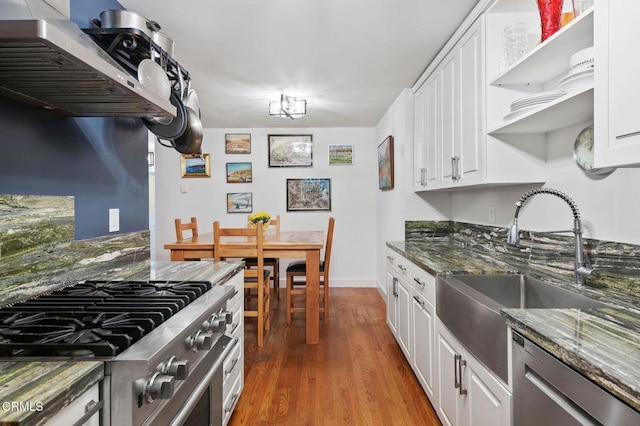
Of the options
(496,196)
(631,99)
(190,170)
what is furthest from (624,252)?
(190,170)

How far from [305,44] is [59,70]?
66.7 inches

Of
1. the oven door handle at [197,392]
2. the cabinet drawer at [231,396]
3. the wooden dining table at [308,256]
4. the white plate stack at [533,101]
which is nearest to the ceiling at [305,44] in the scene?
the white plate stack at [533,101]

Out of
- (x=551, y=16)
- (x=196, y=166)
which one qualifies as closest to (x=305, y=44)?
(x=551, y=16)

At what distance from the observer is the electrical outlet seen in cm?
172

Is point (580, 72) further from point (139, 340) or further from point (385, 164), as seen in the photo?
point (385, 164)

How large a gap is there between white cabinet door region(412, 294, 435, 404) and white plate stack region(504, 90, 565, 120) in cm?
110

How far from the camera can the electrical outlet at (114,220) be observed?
1.72 meters

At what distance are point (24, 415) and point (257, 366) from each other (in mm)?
2108

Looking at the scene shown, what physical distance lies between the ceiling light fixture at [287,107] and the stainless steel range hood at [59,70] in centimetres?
191

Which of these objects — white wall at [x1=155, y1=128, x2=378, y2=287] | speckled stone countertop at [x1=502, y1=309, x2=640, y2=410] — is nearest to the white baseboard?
white wall at [x1=155, y1=128, x2=378, y2=287]

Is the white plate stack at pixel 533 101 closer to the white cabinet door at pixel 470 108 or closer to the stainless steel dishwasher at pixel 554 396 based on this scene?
the white cabinet door at pixel 470 108

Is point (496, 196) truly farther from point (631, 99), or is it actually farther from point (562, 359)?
point (562, 359)

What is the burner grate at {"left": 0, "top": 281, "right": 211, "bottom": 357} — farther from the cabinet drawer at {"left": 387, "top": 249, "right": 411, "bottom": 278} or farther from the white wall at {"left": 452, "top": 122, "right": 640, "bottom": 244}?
the white wall at {"left": 452, "top": 122, "right": 640, "bottom": 244}

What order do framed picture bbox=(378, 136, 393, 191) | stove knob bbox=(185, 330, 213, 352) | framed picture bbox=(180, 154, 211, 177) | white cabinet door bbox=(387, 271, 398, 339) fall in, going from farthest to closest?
1. framed picture bbox=(180, 154, 211, 177)
2. framed picture bbox=(378, 136, 393, 191)
3. white cabinet door bbox=(387, 271, 398, 339)
4. stove knob bbox=(185, 330, 213, 352)
